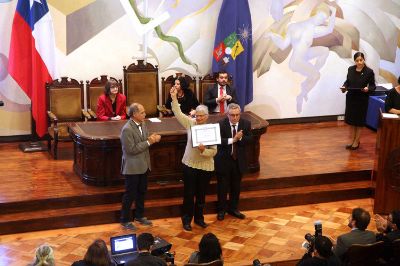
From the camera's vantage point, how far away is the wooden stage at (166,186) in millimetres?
7633

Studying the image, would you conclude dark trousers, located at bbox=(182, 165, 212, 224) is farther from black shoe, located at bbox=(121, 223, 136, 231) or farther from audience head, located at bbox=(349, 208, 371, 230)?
audience head, located at bbox=(349, 208, 371, 230)

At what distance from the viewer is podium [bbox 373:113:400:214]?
25.7 feet

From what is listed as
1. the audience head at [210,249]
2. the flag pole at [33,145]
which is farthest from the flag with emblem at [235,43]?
the audience head at [210,249]

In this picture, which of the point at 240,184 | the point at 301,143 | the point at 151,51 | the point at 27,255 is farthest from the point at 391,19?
the point at 27,255

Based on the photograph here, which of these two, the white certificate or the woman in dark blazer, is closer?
the white certificate

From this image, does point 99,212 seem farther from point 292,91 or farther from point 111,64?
point 292,91

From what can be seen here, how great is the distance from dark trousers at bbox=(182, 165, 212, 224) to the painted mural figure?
4.22m

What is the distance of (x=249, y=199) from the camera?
27.0ft

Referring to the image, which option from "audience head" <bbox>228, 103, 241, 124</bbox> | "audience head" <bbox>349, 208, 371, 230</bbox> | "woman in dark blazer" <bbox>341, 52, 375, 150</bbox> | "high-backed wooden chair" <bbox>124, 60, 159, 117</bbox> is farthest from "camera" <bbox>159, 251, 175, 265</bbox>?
"woman in dark blazer" <bbox>341, 52, 375, 150</bbox>

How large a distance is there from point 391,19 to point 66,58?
550 cm

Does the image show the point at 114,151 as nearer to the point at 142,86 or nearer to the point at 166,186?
the point at 166,186

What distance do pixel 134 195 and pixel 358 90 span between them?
391 centimetres

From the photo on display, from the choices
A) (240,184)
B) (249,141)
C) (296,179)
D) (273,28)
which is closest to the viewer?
(249,141)

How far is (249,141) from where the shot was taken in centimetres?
764
